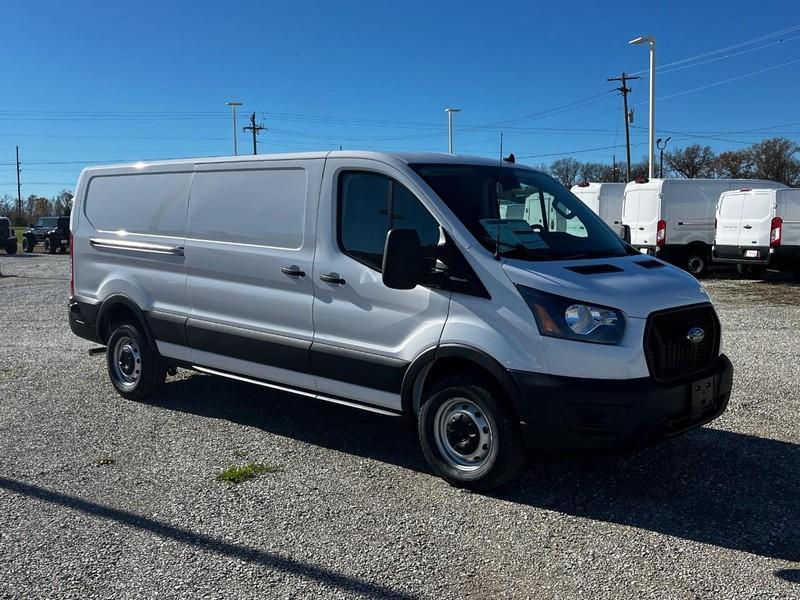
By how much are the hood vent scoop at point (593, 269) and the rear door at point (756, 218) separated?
14.5 m

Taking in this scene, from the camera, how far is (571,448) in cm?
437

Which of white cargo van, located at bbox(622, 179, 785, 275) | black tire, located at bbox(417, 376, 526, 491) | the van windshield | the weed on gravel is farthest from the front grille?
white cargo van, located at bbox(622, 179, 785, 275)

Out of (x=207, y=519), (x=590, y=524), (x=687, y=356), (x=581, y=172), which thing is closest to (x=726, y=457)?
(x=687, y=356)

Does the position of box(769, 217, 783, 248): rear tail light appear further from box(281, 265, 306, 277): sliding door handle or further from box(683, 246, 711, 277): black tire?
box(281, 265, 306, 277): sliding door handle

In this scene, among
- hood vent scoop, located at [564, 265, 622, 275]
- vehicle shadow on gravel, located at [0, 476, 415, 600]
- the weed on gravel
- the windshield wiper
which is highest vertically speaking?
the windshield wiper

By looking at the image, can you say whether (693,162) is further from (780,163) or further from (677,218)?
(677,218)

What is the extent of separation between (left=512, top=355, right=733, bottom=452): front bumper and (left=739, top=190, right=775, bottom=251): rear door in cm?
1480

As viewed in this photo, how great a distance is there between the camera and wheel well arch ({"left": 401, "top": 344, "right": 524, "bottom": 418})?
4.42m

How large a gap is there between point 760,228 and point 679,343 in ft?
48.3

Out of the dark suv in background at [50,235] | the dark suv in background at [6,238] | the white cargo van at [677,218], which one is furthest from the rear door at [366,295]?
the dark suv in background at [50,235]

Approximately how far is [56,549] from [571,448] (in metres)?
2.78

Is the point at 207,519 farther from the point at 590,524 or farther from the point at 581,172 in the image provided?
the point at 581,172

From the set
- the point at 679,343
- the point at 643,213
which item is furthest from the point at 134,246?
the point at 643,213

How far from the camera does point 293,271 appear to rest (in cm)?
543
